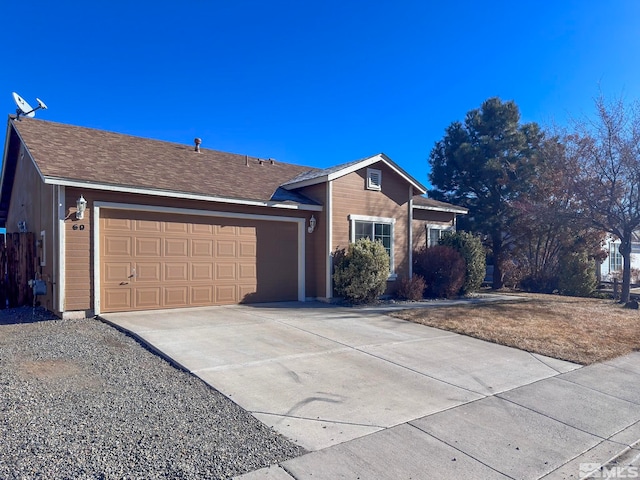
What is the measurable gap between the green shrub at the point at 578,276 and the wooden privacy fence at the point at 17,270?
19881 mm

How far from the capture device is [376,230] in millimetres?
13484

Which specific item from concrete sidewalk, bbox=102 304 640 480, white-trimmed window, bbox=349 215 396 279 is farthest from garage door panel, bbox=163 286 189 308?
white-trimmed window, bbox=349 215 396 279

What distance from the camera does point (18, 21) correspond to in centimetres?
1134

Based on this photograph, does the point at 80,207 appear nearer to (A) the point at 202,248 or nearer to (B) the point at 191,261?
(B) the point at 191,261

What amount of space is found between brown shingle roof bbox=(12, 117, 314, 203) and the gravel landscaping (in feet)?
14.6

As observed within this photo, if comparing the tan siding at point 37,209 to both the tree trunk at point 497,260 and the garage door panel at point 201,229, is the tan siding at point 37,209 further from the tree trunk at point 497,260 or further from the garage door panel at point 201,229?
the tree trunk at point 497,260

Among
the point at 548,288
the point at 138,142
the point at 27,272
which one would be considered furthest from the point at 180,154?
the point at 548,288

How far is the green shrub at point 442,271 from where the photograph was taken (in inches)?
563

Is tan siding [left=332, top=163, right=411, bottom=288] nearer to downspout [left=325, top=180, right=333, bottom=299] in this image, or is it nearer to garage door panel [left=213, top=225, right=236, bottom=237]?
downspout [left=325, top=180, right=333, bottom=299]

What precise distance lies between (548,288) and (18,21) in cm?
2202

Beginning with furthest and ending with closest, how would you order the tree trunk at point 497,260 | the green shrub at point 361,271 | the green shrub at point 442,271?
1. the tree trunk at point 497,260
2. the green shrub at point 442,271
3. the green shrub at point 361,271

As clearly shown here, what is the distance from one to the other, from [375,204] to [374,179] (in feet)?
2.60

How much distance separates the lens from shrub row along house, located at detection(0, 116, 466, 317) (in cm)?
895

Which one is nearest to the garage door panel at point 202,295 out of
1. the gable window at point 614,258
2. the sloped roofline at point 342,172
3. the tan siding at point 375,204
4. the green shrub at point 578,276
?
the tan siding at point 375,204
